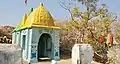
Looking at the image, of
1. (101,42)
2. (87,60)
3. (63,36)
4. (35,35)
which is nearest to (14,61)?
(87,60)

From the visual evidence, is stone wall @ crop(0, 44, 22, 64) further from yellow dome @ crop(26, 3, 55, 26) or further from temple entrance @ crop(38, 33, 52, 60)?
temple entrance @ crop(38, 33, 52, 60)

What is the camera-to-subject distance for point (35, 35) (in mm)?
9797

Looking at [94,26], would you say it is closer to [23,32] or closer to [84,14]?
[84,14]

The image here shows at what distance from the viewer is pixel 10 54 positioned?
15.6 feet

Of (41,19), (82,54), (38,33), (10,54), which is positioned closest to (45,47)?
(38,33)

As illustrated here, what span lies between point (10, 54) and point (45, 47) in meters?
6.72

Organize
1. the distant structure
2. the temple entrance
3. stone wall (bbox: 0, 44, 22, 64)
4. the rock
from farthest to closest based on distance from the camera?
the temple entrance → the distant structure → the rock → stone wall (bbox: 0, 44, 22, 64)

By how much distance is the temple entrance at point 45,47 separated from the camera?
1110cm

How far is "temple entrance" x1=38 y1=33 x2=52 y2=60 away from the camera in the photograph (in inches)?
437

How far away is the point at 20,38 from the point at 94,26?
26.5 feet

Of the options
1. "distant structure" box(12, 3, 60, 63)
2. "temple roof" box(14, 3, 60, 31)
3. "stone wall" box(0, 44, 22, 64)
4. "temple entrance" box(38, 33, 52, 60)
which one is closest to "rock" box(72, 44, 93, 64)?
"stone wall" box(0, 44, 22, 64)

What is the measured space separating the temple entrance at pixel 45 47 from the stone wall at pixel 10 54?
19.8ft

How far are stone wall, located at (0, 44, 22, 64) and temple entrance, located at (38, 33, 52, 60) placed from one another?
6.04m

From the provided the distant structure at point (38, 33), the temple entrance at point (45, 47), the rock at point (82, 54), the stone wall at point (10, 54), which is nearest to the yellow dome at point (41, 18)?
the distant structure at point (38, 33)
